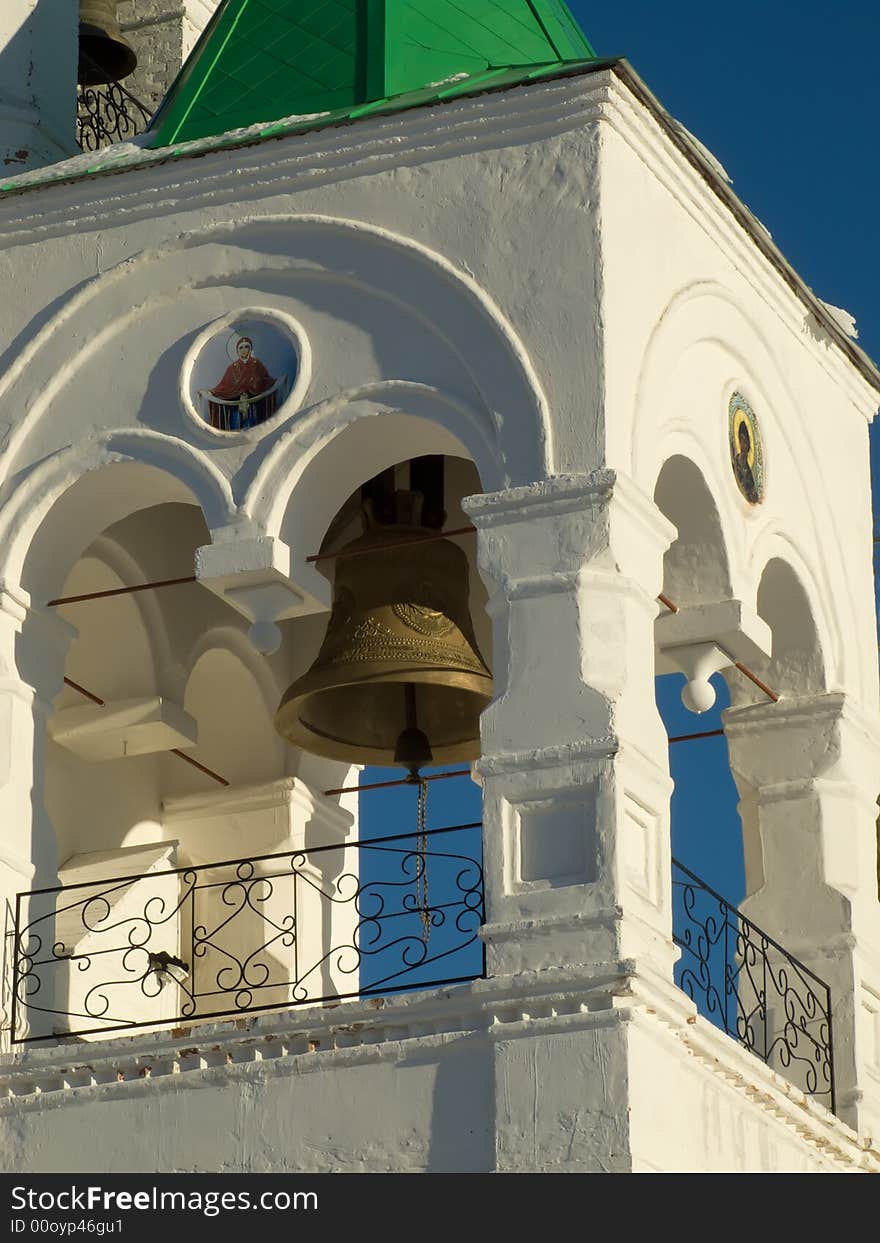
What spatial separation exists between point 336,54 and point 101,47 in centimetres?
233

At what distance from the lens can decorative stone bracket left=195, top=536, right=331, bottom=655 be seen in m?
17.3

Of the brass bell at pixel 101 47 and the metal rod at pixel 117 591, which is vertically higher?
the brass bell at pixel 101 47

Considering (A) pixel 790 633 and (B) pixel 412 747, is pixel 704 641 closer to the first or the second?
(A) pixel 790 633

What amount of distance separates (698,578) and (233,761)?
2.66m

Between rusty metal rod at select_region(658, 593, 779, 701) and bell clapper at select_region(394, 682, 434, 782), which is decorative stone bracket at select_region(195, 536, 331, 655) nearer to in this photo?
bell clapper at select_region(394, 682, 434, 782)

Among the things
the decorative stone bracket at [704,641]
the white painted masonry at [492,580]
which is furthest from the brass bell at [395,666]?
the decorative stone bracket at [704,641]

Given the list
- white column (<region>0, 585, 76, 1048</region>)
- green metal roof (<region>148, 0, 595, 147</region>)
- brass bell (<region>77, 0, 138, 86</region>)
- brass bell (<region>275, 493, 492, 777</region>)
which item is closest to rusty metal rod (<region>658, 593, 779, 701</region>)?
brass bell (<region>275, 493, 492, 777</region>)

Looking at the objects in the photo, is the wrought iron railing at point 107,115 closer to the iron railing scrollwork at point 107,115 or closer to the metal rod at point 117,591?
the iron railing scrollwork at point 107,115

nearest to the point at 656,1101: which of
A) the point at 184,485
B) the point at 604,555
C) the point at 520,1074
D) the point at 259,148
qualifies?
the point at 520,1074

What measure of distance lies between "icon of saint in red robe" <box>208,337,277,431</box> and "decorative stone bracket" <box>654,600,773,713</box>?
2127 mm

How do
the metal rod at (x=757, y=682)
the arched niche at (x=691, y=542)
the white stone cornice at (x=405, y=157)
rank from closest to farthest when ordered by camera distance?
the white stone cornice at (x=405, y=157) → the arched niche at (x=691, y=542) → the metal rod at (x=757, y=682)

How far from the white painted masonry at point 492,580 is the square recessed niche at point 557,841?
0.6 inches

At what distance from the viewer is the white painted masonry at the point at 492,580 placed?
1628cm

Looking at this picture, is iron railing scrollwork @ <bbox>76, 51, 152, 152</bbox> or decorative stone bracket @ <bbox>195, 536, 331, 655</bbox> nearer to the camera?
decorative stone bracket @ <bbox>195, 536, 331, 655</bbox>
